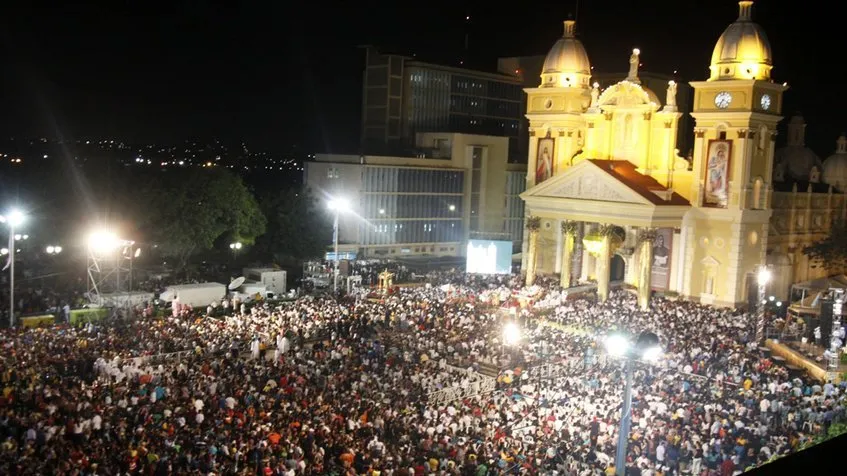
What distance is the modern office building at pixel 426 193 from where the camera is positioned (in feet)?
211

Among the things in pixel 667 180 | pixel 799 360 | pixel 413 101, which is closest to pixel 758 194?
pixel 667 180

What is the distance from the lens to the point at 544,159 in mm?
51531

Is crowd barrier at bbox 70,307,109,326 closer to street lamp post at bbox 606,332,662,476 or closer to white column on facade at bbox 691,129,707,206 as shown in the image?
street lamp post at bbox 606,332,662,476

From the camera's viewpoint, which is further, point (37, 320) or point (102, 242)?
point (102, 242)

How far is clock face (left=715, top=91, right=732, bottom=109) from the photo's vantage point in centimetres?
4266

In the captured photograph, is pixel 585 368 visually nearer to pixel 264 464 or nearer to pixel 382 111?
pixel 264 464

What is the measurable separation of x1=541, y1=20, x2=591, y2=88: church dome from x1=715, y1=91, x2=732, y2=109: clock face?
31.6 ft

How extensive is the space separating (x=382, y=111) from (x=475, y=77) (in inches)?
436

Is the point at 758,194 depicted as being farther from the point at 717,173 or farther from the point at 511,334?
the point at 511,334

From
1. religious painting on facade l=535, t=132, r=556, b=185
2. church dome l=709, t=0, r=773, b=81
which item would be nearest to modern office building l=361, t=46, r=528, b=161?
religious painting on facade l=535, t=132, r=556, b=185

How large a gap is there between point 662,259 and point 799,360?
47.5ft

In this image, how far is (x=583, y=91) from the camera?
1977 inches

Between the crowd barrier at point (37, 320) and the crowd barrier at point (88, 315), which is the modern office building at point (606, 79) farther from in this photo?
the crowd barrier at point (37, 320)

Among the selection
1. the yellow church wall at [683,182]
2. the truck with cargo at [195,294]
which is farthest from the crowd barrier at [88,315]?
the yellow church wall at [683,182]
